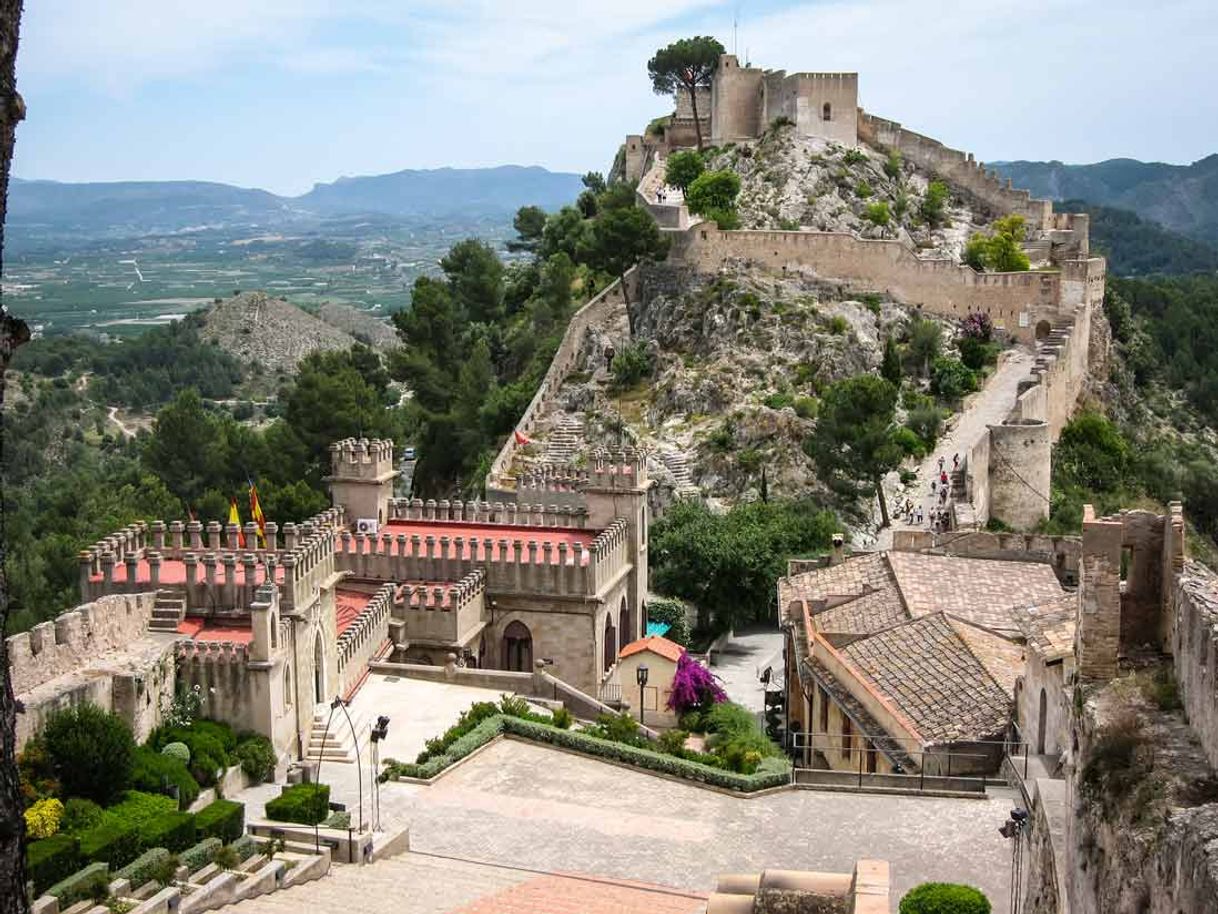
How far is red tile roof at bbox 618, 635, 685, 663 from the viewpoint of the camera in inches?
1195

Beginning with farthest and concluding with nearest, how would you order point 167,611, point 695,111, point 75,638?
point 695,111, point 167,611, point 75,638

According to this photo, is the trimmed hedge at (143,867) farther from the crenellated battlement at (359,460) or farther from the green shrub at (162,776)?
the crenellated battlement at (359,460)

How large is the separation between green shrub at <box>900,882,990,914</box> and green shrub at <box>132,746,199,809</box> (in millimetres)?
9633

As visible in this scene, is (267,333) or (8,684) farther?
(267,333)

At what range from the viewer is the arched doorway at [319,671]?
24763 mm

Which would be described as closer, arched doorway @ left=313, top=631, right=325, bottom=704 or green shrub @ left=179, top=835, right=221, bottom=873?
green shrub @ left=179, top=835, right=221, bottom=873

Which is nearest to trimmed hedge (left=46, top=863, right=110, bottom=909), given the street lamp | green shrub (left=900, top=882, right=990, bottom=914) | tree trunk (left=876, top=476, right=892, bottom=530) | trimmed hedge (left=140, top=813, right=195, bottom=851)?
trimmed hedge (left=140, top=813, right=195, bottom=851)

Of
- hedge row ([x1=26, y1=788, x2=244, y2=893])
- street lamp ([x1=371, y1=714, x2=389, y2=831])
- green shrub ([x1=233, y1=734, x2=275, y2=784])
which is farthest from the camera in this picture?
green shrub ([x1=233, y1=734, x2=275, y2=784])

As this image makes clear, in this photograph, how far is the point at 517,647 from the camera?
3164 cm

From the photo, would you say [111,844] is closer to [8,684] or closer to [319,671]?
[319,671]

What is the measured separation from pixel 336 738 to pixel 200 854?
6196mm

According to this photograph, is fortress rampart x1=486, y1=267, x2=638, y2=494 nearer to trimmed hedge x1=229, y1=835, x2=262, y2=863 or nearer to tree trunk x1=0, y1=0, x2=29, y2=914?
trimmed hedge x1=229, y1=835, x2=262, y2=863

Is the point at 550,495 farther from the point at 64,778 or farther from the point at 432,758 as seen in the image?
the point at 64,778

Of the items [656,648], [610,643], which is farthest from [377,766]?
[610,643]
